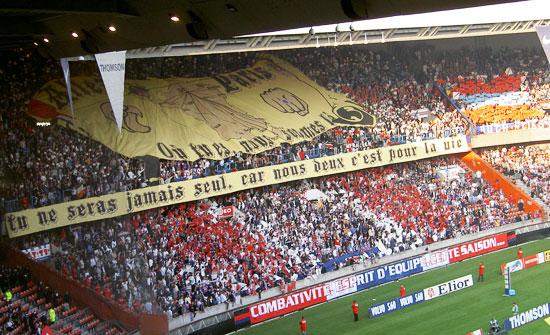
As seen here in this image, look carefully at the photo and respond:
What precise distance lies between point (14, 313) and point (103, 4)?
967cm

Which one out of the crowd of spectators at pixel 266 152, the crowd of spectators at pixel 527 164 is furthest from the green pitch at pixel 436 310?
the crowd of spectators at pixel 527 164

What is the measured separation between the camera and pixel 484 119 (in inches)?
1719

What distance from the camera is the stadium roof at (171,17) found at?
11.0m

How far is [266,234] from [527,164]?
1894 cm

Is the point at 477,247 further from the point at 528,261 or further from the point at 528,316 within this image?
the point at 528,316

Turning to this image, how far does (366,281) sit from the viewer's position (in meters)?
30.8

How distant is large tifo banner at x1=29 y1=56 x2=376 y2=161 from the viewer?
25.6 meters

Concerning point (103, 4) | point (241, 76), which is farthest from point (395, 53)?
point (103, 4)

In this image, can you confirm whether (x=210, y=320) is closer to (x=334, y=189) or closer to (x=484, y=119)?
(x=334, y=189)

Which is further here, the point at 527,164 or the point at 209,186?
the point at 527,164

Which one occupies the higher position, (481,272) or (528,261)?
(481,272)

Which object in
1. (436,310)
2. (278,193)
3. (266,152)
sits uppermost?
(266,152)

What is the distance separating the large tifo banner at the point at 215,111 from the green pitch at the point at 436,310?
28.4 feet

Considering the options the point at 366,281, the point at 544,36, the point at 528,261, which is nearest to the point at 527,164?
the point at 528,261
